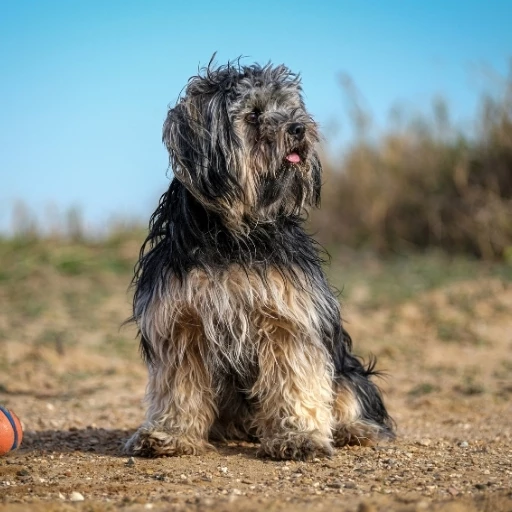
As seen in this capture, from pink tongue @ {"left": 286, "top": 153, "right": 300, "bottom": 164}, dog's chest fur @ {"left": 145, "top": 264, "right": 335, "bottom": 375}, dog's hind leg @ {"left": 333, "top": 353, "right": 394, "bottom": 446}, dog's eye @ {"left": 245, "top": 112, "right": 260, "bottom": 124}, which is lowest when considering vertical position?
dog's hind leg @ {"left": 333, "top": 353, "right": 394, "bottom": 446}

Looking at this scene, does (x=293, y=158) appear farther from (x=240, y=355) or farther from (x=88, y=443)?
(x=88, y=443)

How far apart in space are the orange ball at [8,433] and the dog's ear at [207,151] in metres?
1.68

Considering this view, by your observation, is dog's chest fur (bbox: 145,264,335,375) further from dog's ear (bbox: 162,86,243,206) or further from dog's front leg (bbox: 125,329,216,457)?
dog's ear (bbox: 162,86,243,206)

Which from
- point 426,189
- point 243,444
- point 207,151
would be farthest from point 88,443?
point 426,189

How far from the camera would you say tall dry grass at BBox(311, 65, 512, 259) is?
12.7m

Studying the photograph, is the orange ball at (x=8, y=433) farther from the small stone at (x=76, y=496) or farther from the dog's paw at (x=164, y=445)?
the small stone at (x=76, y=496)

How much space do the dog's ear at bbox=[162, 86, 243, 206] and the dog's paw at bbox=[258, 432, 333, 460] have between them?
1.29 m

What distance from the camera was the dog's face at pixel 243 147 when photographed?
452 centimetres

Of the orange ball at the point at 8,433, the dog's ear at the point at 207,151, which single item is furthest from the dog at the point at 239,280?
the orange ball at the point at 8,433

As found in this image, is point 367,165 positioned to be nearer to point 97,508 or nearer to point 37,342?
point 37,342

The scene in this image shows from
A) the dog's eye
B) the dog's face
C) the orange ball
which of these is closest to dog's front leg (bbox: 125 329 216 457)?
the orange ball

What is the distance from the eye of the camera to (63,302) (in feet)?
35.2

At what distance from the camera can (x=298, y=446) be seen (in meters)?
4.74

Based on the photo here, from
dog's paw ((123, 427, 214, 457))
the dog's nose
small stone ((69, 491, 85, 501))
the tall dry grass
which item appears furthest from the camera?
the tall dry grass
